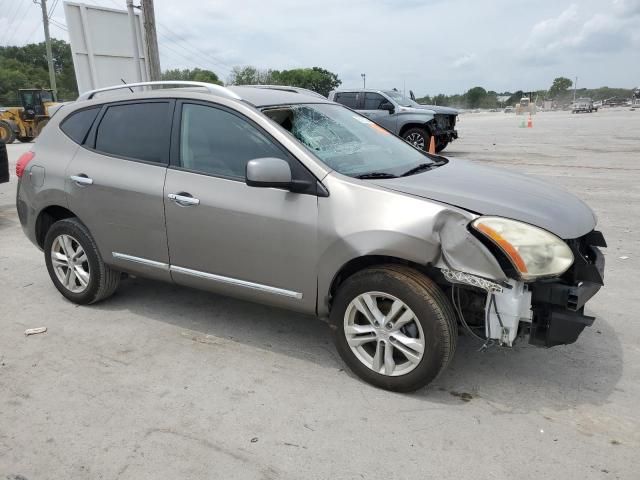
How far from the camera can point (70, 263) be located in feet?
14.4

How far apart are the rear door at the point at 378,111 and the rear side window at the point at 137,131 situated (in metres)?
11.0

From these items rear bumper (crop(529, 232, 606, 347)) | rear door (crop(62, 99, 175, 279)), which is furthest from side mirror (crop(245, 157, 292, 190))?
rear bumper (crop(529, 232, 606, 347))

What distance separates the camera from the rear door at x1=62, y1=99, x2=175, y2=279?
3766mm

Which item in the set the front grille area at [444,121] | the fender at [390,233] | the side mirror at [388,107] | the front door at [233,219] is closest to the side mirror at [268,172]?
the front door at [233,219]

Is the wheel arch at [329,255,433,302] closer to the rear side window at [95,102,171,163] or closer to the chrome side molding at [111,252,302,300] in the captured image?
the chrome side molding at [111,252,302,300]

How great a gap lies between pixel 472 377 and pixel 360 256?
3.54 ft

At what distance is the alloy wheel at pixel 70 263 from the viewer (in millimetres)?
4348

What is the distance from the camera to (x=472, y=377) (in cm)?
327

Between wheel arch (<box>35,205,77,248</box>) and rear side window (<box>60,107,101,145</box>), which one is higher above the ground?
rear side window (<box>60,107,101,145</box>)

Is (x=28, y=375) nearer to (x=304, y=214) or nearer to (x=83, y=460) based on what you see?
(x=83, y=460)

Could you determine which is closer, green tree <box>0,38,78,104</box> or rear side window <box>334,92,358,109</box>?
rear side window <box>334,92,358,109</box>

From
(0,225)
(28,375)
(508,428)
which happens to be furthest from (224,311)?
(0,225)

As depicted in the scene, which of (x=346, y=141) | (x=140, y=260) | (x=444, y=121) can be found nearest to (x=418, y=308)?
(x=346, y=141)

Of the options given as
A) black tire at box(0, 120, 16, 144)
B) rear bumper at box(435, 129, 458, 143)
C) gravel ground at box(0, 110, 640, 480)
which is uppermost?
rear bumper at box(435, 129, 458, 143)
